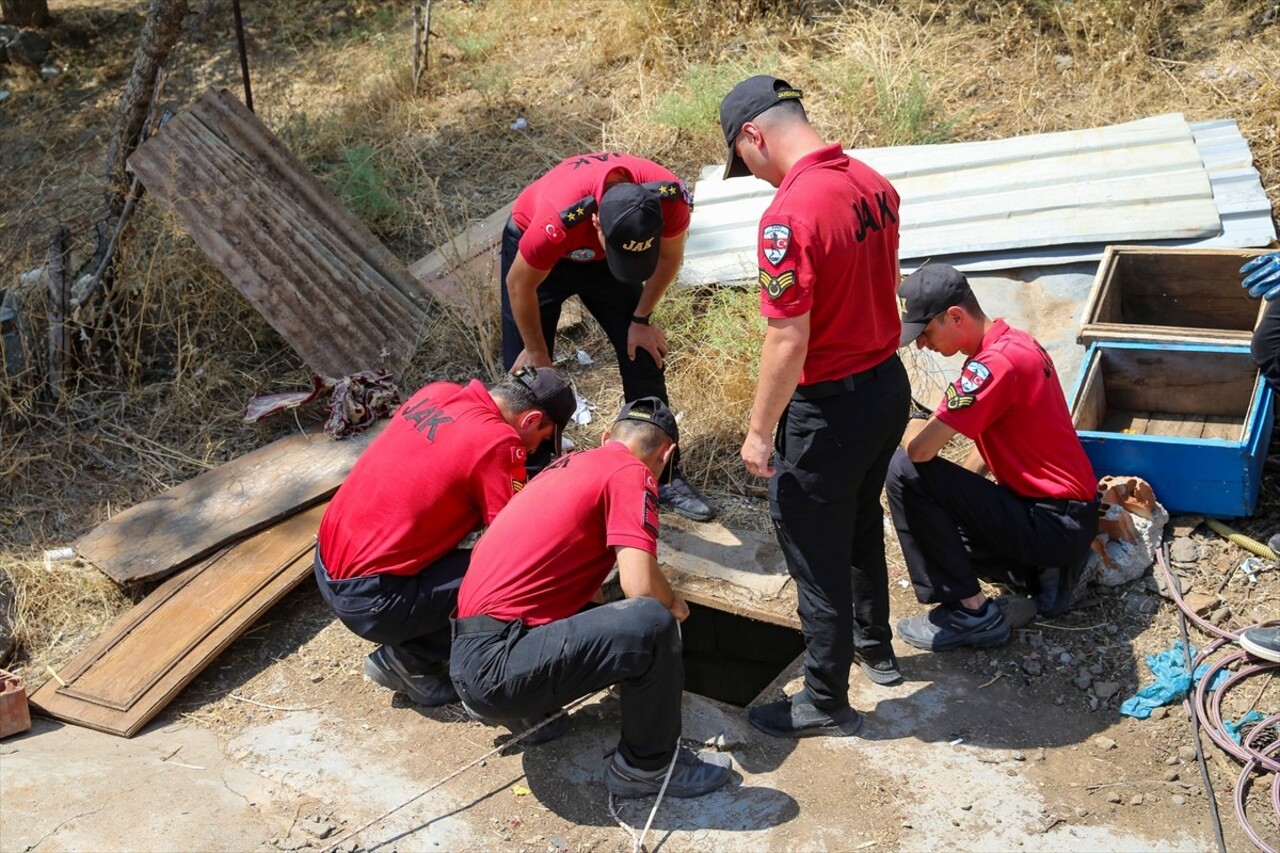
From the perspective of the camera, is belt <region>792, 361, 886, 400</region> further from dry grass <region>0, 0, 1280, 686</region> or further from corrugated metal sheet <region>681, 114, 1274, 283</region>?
corrugated metal sheet <region>681, 114, 1274, 283</region>

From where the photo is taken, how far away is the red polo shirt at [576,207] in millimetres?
4172

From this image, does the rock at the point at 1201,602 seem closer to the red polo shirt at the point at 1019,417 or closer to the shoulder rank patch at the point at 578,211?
the red polo shirt at the point at 1019,417

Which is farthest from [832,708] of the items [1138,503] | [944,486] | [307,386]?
[307,386]

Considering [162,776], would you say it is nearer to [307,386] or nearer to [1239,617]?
[307,386]

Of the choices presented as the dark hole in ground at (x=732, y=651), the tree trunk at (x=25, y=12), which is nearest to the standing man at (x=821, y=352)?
the dark hole in ground at (x=732, y=651)

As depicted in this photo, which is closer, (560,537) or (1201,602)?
(560,537)

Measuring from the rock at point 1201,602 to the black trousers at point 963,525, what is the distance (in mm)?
414

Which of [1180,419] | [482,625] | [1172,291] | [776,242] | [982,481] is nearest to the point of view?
[776,242]

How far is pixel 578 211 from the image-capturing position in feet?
13.6

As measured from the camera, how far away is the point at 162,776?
12.5 feet

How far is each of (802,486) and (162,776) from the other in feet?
7.62

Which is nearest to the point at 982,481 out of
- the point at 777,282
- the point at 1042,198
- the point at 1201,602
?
the point at 1201,602

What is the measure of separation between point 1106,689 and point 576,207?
8.22ft

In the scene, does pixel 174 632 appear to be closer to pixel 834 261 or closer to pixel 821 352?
pixel 821 352
